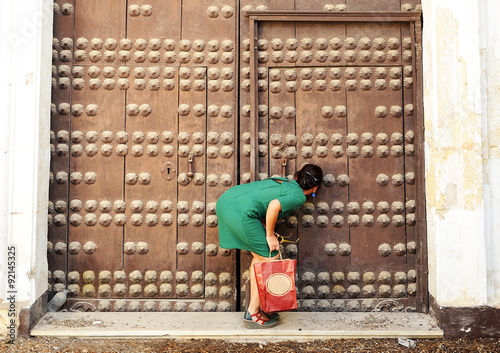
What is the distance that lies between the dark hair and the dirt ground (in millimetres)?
1028

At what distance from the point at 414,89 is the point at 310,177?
42.2 inches

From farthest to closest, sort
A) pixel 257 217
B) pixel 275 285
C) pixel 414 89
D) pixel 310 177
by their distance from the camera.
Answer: pixel 414 89, pixel 310 177, pixel 257 217, pixel 275 285

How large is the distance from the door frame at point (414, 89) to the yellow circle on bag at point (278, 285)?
0.78 m

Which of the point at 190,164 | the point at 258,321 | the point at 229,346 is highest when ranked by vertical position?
the point at 190,164

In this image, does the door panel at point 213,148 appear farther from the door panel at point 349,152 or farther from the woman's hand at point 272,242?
the woman's hand at point 272,242

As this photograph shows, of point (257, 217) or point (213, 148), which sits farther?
point (213, 148)

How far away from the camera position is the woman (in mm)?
2787

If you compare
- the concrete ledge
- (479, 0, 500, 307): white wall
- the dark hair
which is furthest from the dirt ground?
the dark hair

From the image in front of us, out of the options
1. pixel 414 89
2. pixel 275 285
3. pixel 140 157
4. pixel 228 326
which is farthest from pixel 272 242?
pixel 414 89

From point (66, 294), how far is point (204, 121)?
1644 millimetres

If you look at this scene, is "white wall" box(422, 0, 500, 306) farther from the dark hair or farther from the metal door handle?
the metal door handle

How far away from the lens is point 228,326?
2.93 meters

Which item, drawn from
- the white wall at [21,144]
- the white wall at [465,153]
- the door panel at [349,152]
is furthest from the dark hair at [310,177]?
the white wall at [21,144]

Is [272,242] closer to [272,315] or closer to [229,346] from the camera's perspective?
[272,315]
